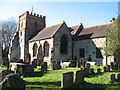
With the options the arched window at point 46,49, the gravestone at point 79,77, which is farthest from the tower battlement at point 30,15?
the gravestone at point 79,77

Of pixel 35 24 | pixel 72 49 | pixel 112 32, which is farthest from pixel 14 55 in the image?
pixel 112 32

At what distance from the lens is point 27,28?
35750 millimetres

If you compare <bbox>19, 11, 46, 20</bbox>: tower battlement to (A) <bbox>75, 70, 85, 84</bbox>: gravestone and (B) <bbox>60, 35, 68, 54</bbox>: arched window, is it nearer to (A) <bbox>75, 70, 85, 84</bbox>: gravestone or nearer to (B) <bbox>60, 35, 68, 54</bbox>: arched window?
(B) <bbox>60, 35, 68, 54</bbox>: arched window

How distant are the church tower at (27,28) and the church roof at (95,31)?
38.9 ft

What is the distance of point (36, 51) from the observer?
31812mm

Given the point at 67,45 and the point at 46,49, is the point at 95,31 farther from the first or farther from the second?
the point at 46,49

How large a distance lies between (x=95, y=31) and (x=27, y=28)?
15.9 meters

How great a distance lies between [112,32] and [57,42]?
10492mm

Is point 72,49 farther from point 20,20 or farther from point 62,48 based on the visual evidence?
point 20,20

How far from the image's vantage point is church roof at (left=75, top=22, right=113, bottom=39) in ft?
86.7

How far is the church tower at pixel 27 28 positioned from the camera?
34703mm

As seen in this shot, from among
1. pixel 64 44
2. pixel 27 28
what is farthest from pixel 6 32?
pixel 64 44

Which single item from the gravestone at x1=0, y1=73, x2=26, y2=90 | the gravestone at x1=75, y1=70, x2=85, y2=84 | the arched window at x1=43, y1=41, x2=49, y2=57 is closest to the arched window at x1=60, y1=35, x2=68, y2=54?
the arched window at x1=43, y1=41, x2=49, y2=57

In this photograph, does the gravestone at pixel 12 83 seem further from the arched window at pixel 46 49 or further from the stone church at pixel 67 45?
the arched window at pixel 46 49
